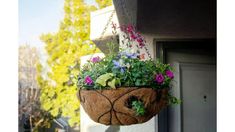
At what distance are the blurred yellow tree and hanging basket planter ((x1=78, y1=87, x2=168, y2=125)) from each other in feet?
12.2

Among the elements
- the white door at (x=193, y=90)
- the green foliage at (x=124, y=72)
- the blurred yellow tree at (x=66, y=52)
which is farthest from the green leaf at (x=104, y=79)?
the blurred yellow tree at (x=66, y=52)

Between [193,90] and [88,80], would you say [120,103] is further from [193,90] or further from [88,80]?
[193,90]

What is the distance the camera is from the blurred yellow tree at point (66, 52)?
4938mm

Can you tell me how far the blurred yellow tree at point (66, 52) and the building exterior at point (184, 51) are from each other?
250 centimetres

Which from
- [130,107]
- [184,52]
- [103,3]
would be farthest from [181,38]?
[103,3]

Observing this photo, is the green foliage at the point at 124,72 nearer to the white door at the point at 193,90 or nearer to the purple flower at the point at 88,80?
the purple flower at the point at 88,80

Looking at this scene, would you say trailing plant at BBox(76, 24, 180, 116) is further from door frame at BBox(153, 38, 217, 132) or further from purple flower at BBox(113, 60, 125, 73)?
door frame at BBox(153, 38, 217, 132)

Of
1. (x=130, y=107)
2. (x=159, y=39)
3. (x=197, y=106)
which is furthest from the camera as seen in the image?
(x=197, y=106)

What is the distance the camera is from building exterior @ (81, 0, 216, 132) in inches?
97.1

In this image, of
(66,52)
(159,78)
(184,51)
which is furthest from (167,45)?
(66,52)

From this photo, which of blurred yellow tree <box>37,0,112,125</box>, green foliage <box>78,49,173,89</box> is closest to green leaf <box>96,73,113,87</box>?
green foliage <box>78,49,173,89</box>
